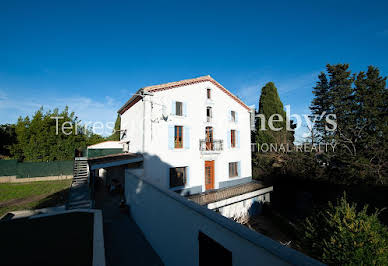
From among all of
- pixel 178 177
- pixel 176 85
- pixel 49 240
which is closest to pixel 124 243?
pixel 49 240

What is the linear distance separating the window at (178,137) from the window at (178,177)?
161cm

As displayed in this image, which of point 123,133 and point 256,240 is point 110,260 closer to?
point 256,240

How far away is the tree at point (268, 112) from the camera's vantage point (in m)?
18.7

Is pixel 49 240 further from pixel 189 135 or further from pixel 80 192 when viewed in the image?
pixel 189 135

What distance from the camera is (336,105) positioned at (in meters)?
18.8

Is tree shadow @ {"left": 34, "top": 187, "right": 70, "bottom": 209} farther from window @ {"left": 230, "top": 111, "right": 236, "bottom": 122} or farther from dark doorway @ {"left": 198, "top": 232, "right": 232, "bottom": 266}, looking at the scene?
window @ {"left": 230, "top": 111, "right": 236, "bottom": 122}

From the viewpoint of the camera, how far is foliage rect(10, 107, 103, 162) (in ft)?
62.1

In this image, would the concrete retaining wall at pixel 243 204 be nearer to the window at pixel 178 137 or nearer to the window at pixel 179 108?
the window at pixel 178 137

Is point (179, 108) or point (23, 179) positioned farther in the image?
point (23, 179)

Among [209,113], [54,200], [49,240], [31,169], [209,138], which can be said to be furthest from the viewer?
[31,169]

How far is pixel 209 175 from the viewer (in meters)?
12.8

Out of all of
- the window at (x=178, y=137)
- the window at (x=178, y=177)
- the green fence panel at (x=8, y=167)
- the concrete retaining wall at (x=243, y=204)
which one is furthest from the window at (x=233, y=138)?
the green fence panel at (x=8, y=167)

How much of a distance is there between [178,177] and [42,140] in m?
18.2

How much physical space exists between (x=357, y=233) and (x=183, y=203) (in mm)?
4076
